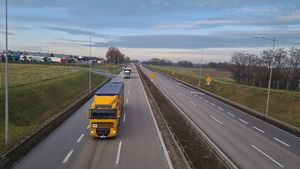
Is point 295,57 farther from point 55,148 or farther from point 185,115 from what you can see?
point 55,148

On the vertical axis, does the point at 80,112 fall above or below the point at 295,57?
below

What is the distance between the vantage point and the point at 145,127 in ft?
90.0

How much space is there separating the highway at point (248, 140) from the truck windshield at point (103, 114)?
727 cm

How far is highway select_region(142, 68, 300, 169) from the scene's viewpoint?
1883 cm

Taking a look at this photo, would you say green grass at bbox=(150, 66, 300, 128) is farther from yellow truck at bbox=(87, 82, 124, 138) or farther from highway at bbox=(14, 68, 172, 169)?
yellow truck at bbox=(87, 82, 124, 138)

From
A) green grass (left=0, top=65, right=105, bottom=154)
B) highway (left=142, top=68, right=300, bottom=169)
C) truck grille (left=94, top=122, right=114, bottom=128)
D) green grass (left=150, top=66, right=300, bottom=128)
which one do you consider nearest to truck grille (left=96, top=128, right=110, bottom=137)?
truck grille (left=94, top=122, right=114, bottom=128)

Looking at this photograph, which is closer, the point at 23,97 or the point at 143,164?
the point at 143,164

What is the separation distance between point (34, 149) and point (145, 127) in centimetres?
970

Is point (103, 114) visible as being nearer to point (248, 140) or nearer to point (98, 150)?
point (98, 150)

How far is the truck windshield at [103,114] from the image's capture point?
23141mm

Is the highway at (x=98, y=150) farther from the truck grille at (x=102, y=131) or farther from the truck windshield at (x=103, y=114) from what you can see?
the truck windshield at (x=103, y=114)

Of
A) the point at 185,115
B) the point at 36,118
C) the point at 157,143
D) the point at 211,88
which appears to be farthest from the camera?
the point at 211,88

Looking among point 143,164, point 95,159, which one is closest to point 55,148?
point 95,159

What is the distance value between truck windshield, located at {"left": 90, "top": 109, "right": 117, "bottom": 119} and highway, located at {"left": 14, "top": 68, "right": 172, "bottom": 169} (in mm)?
1565
